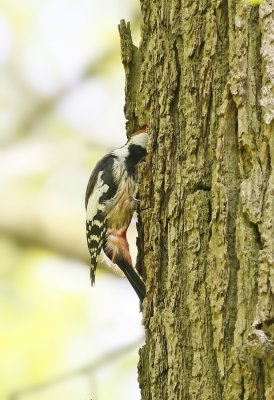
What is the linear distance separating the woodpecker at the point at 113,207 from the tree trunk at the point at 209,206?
3.31ft

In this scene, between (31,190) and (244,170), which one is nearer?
(244,170)

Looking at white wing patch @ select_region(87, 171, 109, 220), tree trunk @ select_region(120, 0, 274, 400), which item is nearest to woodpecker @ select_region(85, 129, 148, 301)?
white wing patch @ select_region(87, 171, 109, 220)

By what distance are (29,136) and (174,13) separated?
12.4 ft

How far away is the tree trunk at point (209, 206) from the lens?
1.90 m

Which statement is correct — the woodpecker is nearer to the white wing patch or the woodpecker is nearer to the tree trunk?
the white wing patch

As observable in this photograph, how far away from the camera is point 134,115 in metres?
2.67

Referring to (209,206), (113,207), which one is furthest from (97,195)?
(209,206)

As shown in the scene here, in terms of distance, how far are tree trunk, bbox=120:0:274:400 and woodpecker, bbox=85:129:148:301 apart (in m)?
1.01

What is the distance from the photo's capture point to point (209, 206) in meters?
2.09

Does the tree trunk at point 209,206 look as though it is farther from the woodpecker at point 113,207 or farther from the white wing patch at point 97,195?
the white wing patch at point 97,195

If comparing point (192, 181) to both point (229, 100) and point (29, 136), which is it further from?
point (29, 136)

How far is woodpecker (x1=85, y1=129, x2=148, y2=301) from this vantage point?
11.3 feet

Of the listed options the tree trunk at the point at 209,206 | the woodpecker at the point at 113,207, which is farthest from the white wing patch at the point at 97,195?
the tree trunk at the point at 209,206

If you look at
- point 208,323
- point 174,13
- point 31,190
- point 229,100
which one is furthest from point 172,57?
point 31,190
